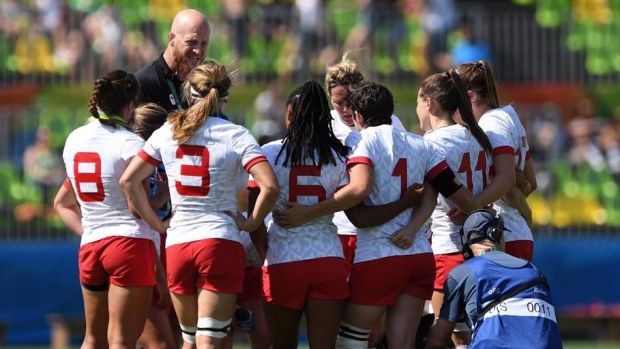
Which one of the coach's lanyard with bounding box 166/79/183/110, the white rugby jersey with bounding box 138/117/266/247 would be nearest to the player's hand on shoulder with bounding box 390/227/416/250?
the white rugby jersey with bounding box 138/117/266/247

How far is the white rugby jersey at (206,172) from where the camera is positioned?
23.1ft

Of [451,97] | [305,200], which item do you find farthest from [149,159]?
[451,97]

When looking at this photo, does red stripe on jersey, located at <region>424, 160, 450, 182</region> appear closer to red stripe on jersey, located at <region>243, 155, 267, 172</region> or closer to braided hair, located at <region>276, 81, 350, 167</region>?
braided hair, located at <region>276, 81, 350, 167</region>

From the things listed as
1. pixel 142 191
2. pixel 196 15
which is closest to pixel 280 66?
pixel 196 15

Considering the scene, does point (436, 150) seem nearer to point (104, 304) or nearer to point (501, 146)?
point (501, 146)

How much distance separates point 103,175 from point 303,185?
1.23 meters

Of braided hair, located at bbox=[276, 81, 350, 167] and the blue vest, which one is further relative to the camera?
braided hair, located at bbox=[276, 81, 350, 167]

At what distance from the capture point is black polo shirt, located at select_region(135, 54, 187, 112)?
831cm

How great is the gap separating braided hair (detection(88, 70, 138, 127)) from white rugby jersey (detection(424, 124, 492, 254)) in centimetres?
184

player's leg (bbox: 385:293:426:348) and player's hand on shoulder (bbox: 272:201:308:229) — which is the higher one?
player's hand on shoulder (bbox: 272:201:308:229)

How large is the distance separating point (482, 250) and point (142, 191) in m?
1.99

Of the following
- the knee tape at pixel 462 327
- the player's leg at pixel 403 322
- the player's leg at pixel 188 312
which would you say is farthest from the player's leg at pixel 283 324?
the knee tape at pixel 462 327

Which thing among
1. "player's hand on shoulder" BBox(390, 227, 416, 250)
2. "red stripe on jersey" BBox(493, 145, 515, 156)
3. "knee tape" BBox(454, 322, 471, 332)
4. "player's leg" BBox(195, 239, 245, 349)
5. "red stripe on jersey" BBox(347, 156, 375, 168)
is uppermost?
"red stripe on jersey" BBox(493, 145, 515, 156)

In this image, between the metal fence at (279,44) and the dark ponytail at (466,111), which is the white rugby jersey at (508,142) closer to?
the dark ponytail at (466,111)
